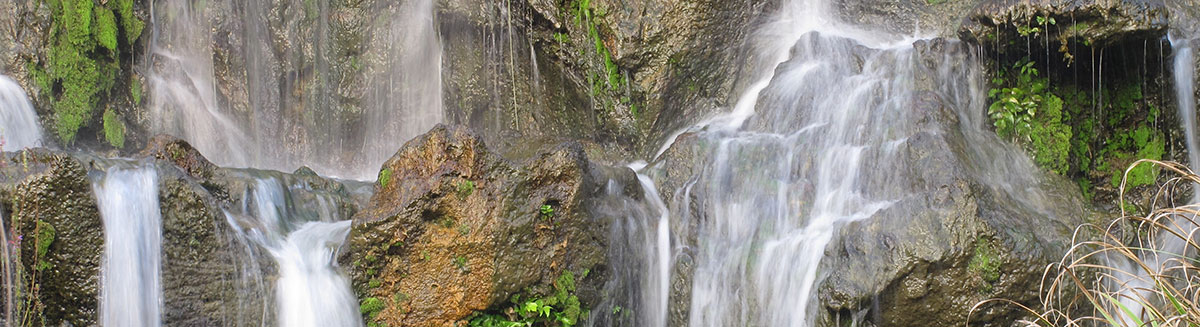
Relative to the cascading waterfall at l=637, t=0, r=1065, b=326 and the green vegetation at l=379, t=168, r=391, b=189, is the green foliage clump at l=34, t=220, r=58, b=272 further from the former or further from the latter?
the cascading waterfall at l=637, t=0, r=1065, b=326

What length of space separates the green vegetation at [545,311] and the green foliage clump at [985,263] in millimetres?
2705

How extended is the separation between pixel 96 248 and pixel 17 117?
4841 mm

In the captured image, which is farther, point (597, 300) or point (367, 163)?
point (367, 163)

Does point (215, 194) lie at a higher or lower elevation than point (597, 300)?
higher

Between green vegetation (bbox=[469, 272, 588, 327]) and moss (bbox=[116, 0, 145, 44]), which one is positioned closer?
green vegetation (bbox=[469, 272, 588, 327])

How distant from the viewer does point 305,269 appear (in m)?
6.71

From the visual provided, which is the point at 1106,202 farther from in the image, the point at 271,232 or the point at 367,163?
the point at 367,163

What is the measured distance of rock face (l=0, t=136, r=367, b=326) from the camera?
579cm

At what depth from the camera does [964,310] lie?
6320mm

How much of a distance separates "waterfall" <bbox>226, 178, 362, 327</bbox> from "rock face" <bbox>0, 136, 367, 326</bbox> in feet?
0.33


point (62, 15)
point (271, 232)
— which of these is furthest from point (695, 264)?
point (62, 15)

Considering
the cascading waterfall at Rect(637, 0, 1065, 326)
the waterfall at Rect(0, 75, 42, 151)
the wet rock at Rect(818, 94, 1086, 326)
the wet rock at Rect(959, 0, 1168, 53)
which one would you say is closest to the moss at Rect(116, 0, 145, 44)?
the waterfall at Rect(0, 75, 42, 151)

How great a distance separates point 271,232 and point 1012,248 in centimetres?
517

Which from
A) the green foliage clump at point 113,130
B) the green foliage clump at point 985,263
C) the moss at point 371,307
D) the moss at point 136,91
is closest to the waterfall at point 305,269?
the moss at point 371,307
